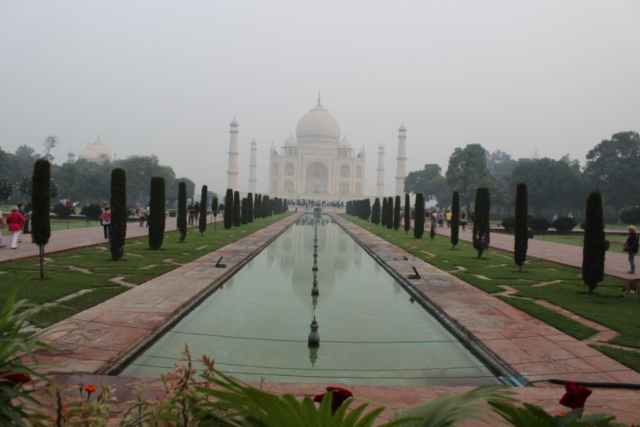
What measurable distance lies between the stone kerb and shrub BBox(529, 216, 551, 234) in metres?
16.5

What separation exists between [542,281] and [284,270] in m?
3.86

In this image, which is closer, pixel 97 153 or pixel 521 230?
pixel 521 230

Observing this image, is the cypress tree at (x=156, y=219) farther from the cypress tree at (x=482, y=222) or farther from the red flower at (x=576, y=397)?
the red flower at (x=576, y=397)

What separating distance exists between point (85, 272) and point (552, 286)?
6211 mm

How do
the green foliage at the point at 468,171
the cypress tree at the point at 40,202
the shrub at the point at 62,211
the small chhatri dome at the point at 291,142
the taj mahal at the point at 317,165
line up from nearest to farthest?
1. the cypress tree at the point at 40,202
2. the shrub at the point at 62,211
3. the green foliage at the point at 468,171
4. the taj mahal at the point at 317,165
5. the small chhatri dome at the point at 291,142

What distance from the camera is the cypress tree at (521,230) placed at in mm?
8547

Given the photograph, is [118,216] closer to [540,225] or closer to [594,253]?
[594,253]

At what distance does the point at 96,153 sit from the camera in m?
66.5

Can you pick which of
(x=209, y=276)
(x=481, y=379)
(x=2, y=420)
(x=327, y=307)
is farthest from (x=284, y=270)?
(x=2, y=420)

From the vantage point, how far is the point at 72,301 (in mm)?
5184

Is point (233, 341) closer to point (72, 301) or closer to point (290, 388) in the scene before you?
point (290, 388)

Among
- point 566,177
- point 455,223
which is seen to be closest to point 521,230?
point 455,223

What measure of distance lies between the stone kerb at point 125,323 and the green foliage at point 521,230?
4.45 meters

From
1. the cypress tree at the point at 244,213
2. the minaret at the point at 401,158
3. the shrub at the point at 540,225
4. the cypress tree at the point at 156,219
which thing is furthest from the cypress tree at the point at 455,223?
the minaret at the point at 401,158
